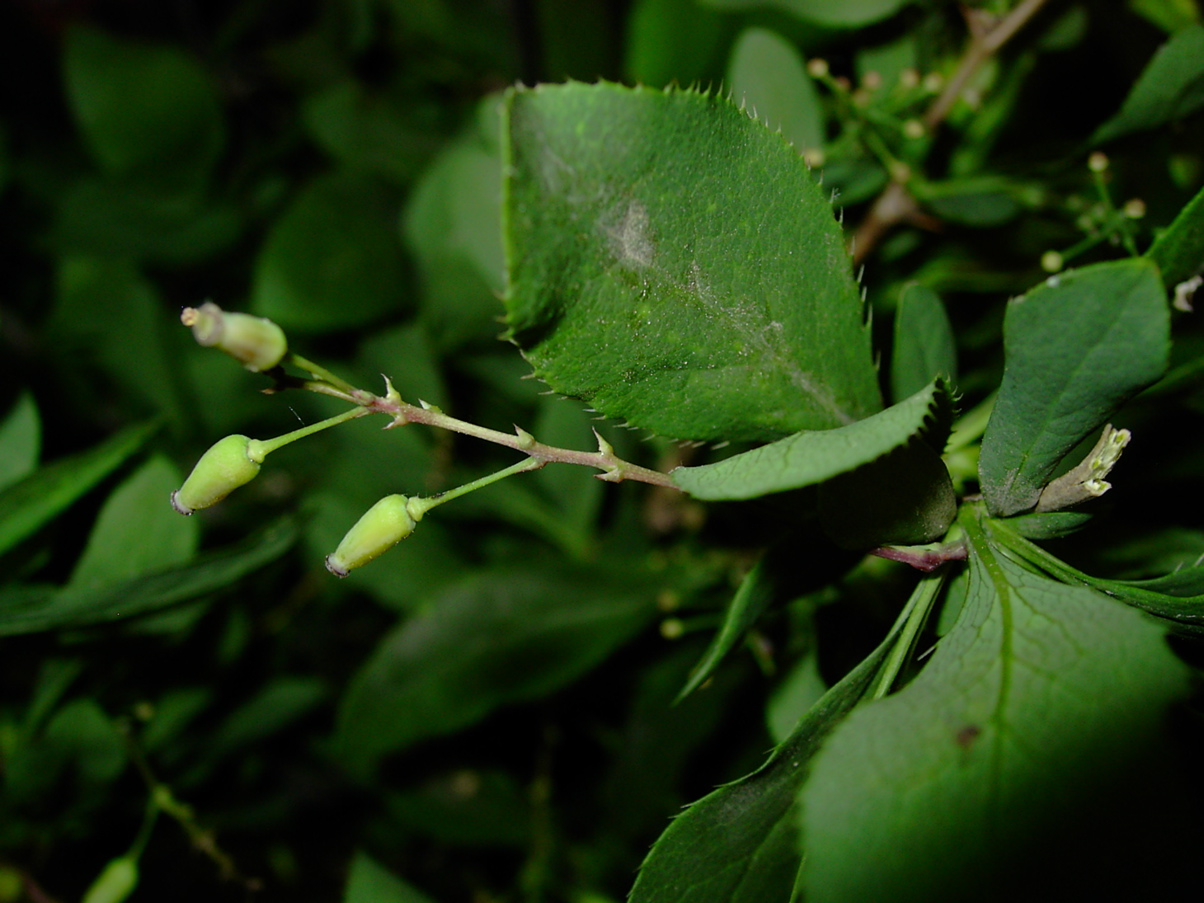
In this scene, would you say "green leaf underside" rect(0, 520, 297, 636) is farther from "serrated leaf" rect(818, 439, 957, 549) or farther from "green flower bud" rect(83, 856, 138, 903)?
"serrated leaf" rect(818, 439, 957, 549)

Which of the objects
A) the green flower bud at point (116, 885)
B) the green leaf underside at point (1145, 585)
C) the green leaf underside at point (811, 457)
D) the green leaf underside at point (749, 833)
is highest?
the green leaf underside at point (811, 457)

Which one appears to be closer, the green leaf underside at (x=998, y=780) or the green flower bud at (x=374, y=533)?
the green leaf underside at (x=998, y=780)

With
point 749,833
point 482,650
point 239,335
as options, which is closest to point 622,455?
point 482,650

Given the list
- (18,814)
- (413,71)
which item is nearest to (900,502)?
(18,814)

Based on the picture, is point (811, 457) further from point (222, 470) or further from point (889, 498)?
point (222, 470)

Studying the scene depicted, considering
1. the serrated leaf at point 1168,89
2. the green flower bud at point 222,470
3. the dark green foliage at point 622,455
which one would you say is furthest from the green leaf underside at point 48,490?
the serrated leaf at point 1168,89

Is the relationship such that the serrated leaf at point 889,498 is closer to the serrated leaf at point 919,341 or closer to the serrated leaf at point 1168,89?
the serrated leaf at point 919,341
